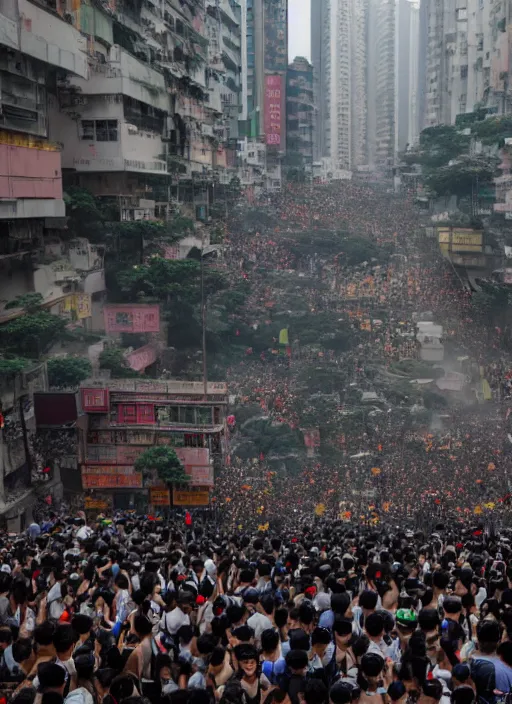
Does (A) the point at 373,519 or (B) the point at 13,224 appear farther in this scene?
(B) the point at 13,224

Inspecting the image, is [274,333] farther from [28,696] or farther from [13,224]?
A: [28,696]

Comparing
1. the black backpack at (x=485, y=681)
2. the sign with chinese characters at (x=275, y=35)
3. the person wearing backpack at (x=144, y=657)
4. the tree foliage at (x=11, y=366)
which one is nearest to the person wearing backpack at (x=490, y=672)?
the black backpack at (x=485, y=681)

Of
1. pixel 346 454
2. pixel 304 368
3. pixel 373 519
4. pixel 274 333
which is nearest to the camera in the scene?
pixel 373 519

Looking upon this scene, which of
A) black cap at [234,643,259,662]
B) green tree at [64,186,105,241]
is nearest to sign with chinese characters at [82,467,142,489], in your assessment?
green tree at [64,186,105,241]

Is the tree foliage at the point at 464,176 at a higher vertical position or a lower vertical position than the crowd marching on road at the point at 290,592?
higher

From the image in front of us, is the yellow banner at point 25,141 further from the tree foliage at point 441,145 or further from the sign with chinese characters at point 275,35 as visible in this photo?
the sign with chinese characters at point 275,35

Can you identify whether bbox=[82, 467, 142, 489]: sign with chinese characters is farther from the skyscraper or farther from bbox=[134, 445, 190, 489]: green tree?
the skyscraper

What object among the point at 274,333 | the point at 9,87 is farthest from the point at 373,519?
the point at 274,333
